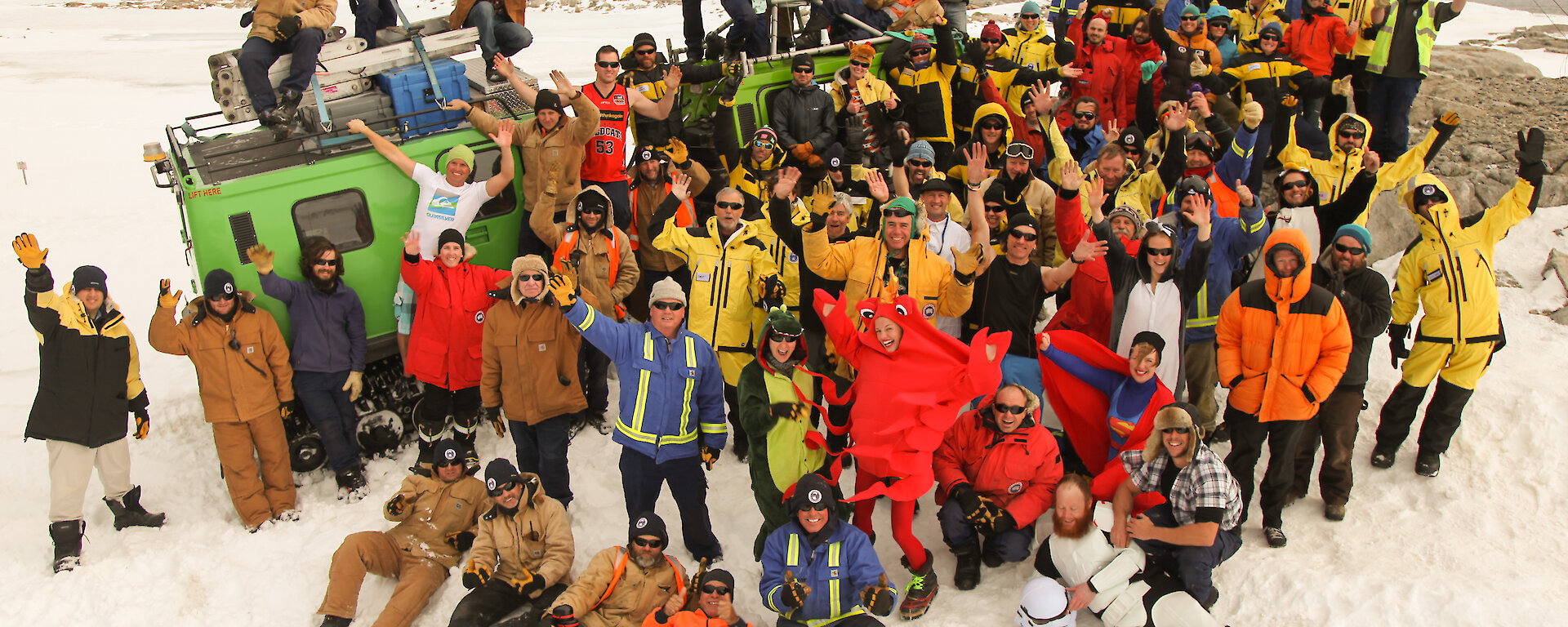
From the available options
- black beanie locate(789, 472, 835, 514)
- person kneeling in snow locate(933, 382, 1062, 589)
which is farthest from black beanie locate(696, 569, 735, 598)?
person kneeling in snow locate(933, 382, 1062, 589)

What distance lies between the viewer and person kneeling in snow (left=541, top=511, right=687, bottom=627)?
521 centimetres

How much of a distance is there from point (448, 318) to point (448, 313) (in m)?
0.04

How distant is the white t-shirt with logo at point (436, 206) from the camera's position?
677 cm

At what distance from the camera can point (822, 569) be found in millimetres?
5035

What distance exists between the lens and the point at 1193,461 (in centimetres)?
495

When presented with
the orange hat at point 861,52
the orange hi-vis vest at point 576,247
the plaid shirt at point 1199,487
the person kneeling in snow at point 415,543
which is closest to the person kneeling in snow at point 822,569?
the plaid shirt at point 1199,487

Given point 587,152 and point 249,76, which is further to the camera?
point 587,152

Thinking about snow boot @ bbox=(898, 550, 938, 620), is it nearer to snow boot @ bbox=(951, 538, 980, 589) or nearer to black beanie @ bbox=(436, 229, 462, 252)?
snow boot @ bbox=(951, 538, 980, 589)

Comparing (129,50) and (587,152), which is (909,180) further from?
(129,50)

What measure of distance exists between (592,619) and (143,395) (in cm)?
340

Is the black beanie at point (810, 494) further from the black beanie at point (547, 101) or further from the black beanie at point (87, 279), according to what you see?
the black beanie at point (87, 279)

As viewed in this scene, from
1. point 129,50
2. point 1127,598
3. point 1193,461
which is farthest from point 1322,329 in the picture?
point 129,50

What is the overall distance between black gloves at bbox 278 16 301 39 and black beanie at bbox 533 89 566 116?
1.59 meters

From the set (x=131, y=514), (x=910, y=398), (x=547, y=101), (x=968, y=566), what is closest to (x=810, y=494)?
(x=910, y=398)
